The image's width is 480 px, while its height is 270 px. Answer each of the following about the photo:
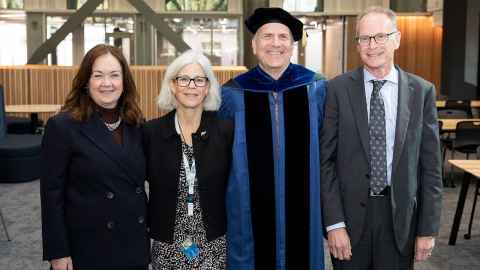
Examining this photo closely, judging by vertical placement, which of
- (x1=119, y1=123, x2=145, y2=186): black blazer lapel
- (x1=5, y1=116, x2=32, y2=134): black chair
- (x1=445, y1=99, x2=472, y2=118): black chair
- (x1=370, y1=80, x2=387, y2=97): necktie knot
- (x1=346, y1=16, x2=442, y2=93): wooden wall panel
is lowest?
(x1=5, y1=116, x2=32, y2=134): black chair

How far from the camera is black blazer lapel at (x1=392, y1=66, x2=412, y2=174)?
2584mm

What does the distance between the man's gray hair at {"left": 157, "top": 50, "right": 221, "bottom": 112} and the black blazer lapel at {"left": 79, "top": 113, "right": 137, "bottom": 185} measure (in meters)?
0.29

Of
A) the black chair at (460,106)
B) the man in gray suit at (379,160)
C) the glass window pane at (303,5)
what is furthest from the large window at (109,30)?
the man in gray suit at (379,160)

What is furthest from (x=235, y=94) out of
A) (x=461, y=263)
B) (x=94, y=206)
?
(x=461, y=263)

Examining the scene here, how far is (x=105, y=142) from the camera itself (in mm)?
2422

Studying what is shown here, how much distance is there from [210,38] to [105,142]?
16.7 m

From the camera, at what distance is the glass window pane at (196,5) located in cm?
1862

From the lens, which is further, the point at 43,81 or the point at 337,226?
the point at 43,81

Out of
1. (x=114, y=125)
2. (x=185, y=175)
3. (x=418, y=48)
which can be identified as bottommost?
(x=185, y=175)

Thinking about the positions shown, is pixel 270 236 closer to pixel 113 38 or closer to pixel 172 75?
pixel 172 75

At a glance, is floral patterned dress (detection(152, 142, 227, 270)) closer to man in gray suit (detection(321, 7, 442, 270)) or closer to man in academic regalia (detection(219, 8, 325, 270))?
man in academic regalia (detection(219, 8, 325, 270))

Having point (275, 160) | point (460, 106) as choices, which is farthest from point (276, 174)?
point (460, 106)

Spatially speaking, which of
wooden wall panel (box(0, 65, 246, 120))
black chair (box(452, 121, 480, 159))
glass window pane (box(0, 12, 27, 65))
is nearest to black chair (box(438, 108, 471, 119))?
black chair (box(452, 121, 480, 159))

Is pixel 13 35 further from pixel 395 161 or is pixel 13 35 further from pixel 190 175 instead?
pixel 395 161
